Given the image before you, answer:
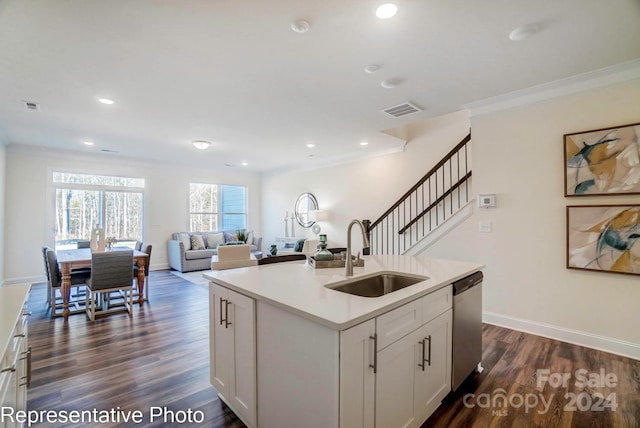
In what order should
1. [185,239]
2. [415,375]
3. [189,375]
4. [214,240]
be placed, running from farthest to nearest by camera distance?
[214,240] < [185,239] < [189,375] < [415,375]

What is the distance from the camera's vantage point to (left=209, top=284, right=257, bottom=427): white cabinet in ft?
5.40

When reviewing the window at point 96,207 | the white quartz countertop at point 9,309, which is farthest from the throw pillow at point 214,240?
the white quartz countertop at point 9,309

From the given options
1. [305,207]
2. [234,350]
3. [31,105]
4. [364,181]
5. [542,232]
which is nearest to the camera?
[234,350]

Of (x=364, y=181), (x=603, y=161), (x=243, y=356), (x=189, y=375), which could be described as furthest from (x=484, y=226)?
(x=189, y=375)

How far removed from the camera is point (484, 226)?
11.6 feet

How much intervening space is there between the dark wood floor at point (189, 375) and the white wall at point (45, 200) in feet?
9.85

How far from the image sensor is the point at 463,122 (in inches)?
187

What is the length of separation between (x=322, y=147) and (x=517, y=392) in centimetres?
471

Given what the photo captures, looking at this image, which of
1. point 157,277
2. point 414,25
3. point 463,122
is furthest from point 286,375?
point 157,277

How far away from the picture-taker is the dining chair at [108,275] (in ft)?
11.9

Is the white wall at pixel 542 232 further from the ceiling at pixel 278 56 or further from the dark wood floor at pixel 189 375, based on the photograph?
the ceiling at pixel 278 56

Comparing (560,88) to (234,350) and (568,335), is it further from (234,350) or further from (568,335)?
(234,350)

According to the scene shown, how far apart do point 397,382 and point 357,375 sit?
1.25ft

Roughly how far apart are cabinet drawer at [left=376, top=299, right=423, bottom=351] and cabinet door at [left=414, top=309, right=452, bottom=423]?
4.6 inches
